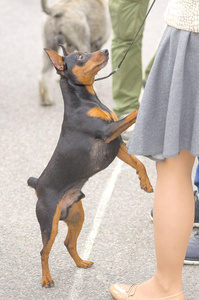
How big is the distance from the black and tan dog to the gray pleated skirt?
7.1 inches

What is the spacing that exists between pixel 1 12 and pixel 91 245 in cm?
651

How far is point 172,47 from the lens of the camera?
7.39 ft

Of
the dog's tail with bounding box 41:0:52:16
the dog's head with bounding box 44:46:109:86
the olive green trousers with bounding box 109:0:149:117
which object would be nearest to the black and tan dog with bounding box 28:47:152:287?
the dog's head with bounding box 44:46:109:86

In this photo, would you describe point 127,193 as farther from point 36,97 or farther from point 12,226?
point 36,97

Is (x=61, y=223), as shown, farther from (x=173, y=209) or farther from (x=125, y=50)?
(x=125, y=50)

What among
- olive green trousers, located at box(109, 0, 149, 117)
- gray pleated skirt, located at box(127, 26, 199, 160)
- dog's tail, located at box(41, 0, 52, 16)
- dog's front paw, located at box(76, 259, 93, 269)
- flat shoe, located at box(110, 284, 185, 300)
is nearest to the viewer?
gray pleated skirt, located at box(127, 26, 199, 160)

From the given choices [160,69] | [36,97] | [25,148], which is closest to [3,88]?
[36,97]

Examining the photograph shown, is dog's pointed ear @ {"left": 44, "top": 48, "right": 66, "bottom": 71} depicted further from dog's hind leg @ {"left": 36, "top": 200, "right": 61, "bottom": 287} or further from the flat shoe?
the flat shoe

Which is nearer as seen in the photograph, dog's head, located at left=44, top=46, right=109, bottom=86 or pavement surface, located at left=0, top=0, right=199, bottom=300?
dog's head, located at left=44, top=46, right=109, bottom=86

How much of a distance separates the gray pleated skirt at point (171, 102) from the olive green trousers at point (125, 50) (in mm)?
2344

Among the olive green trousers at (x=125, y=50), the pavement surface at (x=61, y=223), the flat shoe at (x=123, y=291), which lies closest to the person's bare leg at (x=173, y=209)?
the flat shoe at (x=123, y=291)

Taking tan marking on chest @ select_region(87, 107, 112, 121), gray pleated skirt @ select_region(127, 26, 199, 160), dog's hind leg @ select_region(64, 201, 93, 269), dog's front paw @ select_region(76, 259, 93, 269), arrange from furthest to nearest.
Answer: dog's front paw @ select_region(76, 259, 93, 269)
dog's hind leg @ select_region(64, 201, 93, 269)
tan marking on chest @ select_region(87, 107, 112, 121)
gray pleated skirt @ select_region(127, 26, 199, 160)

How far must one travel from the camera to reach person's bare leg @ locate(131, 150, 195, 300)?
2391 mm

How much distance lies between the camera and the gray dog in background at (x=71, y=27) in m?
5.48
